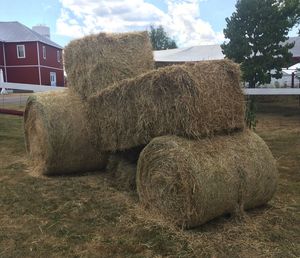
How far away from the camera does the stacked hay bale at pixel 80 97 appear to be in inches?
264

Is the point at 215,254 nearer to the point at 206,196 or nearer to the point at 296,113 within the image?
the point at 206,196

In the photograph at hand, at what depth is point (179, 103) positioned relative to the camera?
4.69 meters

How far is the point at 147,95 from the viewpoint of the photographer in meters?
5.15

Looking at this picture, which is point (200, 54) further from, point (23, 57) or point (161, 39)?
point (161, 39)

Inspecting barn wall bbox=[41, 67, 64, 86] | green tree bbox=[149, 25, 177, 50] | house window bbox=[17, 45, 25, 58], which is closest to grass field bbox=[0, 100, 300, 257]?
house window bbox=[17, 45, 25, 58]

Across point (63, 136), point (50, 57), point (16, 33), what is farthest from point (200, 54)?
point (63, 136)

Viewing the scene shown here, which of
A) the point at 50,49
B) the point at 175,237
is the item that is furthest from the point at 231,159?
the point at 50,49

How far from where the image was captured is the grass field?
4031mm

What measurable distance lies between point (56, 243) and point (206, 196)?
1.55m

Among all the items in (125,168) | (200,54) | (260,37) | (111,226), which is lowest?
(111,226)

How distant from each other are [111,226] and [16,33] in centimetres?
3573

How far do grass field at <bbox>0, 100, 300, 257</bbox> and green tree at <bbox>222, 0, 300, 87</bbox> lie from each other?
500 inches

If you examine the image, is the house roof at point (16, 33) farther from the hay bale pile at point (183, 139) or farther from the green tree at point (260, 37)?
the hay bale pile at point (183, 139)

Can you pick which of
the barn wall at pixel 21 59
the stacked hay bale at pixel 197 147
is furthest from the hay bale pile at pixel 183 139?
the barn wall at pixel 21 59
